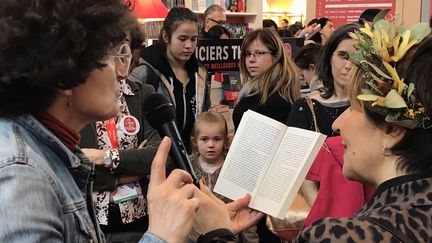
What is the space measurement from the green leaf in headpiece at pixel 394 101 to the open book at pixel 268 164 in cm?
51

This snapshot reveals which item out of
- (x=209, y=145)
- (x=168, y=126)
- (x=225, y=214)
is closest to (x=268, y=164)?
(x=225, y=214)

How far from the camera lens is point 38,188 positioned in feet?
2.71

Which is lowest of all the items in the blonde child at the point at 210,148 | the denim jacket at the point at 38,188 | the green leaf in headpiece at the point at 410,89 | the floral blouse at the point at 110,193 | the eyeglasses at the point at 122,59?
the blonde child at the point at 210,148

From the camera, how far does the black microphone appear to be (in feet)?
4.27

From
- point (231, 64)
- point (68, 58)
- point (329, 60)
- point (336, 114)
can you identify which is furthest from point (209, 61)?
point (68, 58)

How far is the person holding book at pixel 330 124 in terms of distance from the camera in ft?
Result: 5.77

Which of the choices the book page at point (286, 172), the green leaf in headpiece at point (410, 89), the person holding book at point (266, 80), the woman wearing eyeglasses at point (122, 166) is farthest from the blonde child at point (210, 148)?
the green leaf in headpiece at point (410, 89)

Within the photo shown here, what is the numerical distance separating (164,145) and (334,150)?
0.88 meters

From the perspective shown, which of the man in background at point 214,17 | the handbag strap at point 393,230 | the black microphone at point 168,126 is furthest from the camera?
the man in background at point 214,17

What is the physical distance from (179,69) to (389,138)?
215 cm

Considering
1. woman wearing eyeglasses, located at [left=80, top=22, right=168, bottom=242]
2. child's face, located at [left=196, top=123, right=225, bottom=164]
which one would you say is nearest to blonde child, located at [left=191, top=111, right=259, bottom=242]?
child's face, located at [left=196, top=123, right=225, bottom=164]

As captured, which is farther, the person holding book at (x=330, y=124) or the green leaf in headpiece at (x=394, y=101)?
the person holding book at (x=330, y=124)

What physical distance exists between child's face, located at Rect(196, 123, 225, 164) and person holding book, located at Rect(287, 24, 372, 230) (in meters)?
0.66

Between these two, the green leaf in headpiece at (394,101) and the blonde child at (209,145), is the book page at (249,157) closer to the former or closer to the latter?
the green leaf in headpiece at (394,101)
